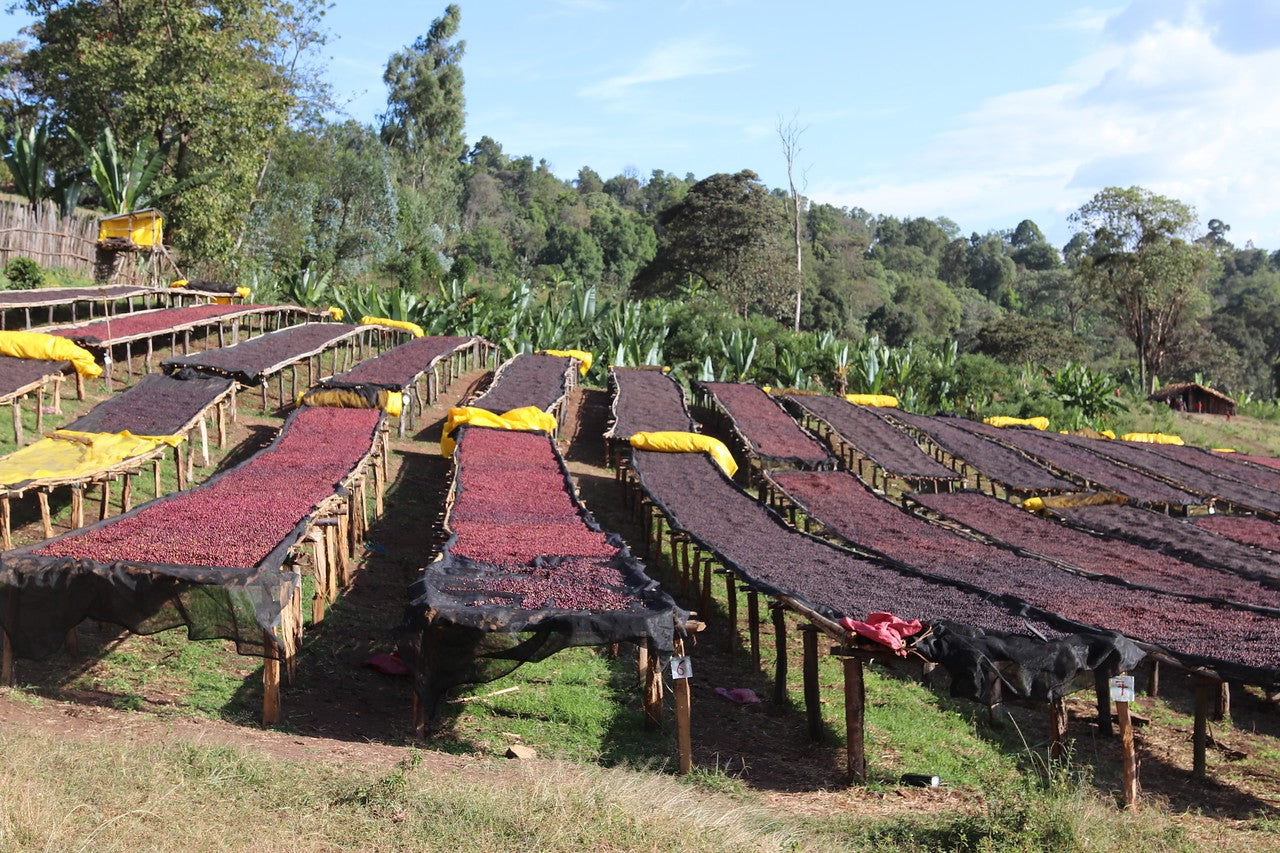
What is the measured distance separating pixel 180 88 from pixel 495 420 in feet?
47.0

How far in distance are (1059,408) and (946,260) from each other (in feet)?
178

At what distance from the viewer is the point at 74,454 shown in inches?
491

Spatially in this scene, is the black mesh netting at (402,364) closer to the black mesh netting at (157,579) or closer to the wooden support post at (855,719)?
the black mesh netting at (157,579)

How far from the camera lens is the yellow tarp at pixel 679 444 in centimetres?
1853

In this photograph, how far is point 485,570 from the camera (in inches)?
368

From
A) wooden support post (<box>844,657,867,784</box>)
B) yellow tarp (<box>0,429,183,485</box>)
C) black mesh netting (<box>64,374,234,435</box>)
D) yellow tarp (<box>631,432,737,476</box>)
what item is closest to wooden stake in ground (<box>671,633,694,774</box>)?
wooden support post (<box>844,657,867,784</box>)

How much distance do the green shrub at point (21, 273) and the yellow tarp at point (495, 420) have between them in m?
9.83

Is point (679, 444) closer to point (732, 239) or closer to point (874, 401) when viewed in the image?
point (874, 401)

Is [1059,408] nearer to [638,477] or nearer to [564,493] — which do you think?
[638,477]

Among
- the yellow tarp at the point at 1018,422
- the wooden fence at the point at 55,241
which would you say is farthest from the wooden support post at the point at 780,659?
the yellow tarp at the point at 1018,422

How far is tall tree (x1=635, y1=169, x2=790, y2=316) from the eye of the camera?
134 ft

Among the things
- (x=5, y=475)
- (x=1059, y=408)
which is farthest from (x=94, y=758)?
(x=1059, y=408)

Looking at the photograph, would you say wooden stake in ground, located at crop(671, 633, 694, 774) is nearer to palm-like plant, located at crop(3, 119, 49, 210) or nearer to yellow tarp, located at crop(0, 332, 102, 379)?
yellow tarp, located at crop(0, 332, 102, 379)

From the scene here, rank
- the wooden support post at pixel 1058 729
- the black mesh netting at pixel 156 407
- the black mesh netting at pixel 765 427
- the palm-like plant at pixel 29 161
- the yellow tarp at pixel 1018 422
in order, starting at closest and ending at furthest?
the wooden support post at pixel 1058 729 < the black mesh netting at pixel 156 407 < the black mesh netting at pixel 765 427 < the palm-like plant at pixel 29 161 < the yellow tarp at pixel 1018 422
